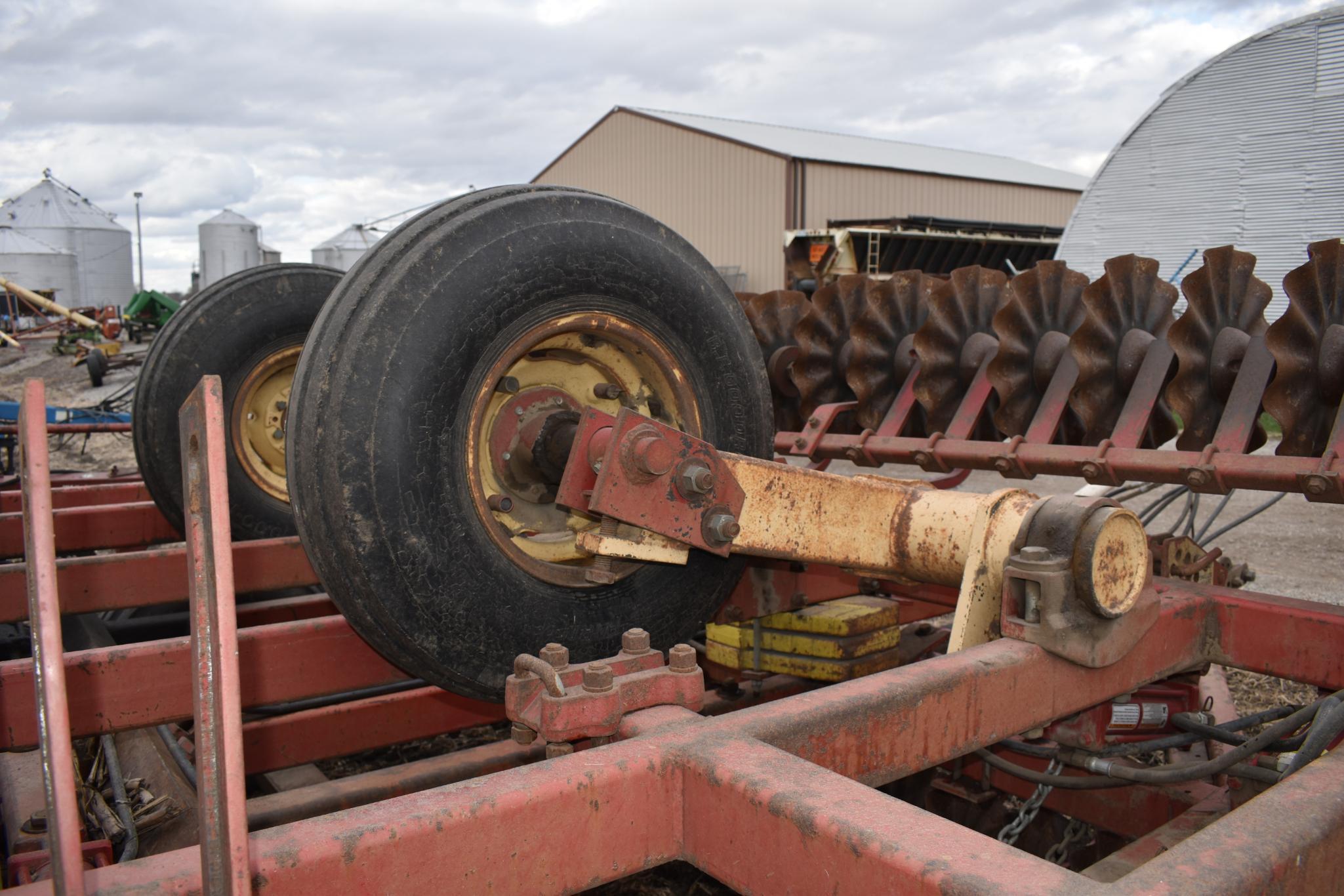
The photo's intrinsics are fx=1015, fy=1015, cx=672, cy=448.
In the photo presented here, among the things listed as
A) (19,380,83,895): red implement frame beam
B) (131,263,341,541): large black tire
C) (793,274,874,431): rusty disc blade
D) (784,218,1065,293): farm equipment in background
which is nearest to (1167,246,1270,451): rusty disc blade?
(793,274,874,431): rusty disc blade

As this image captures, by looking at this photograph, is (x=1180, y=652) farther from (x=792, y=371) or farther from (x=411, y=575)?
(x=792, y=371)

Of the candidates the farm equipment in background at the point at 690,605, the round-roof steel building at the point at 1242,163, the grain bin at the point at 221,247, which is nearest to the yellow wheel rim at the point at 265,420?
the farm equipment in background at the point at 690,605

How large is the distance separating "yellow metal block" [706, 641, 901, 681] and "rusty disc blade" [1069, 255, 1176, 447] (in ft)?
3.00

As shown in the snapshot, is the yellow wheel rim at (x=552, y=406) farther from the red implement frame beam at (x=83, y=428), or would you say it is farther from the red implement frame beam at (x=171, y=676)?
the red implement frame beam at (x=83, y=428)

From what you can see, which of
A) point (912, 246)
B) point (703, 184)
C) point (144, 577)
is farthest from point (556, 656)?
point (703, 184)

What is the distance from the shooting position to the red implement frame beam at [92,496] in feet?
14.0

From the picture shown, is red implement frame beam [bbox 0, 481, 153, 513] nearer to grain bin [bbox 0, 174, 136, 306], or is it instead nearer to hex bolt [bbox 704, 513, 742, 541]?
hex bolt [bbox 704, 513, 742, 541]

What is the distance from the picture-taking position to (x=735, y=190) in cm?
2366

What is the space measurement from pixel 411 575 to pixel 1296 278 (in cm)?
219

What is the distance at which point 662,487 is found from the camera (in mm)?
1802

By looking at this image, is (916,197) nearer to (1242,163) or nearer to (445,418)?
(1242,163)

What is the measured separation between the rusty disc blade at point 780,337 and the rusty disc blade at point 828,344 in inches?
2.7

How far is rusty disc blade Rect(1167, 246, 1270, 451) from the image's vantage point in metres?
2.69

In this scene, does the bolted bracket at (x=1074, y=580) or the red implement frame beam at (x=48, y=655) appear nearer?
the red implement frame beam at (x=48, y=655)
